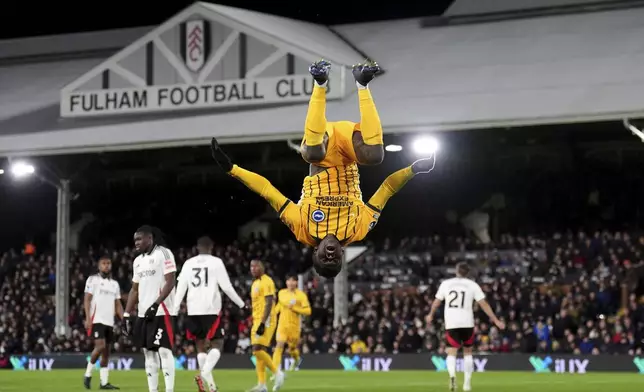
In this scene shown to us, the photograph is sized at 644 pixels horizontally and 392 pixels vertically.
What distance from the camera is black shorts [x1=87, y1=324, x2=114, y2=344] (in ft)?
69.3

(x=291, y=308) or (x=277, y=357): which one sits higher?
(x=291, y=308)

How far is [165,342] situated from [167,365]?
405 mm

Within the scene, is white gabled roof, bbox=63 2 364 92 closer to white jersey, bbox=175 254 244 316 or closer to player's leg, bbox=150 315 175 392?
white jersey, bbox=175 254 244 316

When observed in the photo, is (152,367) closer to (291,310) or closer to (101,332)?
(101,332)

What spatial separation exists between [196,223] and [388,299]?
10557 millimetres

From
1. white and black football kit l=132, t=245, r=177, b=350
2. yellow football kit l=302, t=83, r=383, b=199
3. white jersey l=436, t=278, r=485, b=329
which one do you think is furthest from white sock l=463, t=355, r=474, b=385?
yellow football kit l=302, t=83, r=383, b=199

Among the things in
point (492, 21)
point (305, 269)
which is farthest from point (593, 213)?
point (305, 269)

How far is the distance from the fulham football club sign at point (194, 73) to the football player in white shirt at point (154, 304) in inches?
627

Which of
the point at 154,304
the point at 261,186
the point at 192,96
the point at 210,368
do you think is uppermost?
the point at 192,96

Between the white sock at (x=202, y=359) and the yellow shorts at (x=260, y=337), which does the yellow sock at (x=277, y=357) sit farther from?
the white sock at (x=202, y=359)

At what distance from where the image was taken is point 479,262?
3375 centimetres

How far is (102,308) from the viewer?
70.3 ft

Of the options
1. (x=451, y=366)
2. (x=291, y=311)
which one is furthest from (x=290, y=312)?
(x=451, y=366)

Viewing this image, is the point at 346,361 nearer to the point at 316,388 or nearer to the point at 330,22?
the point at 316,388
